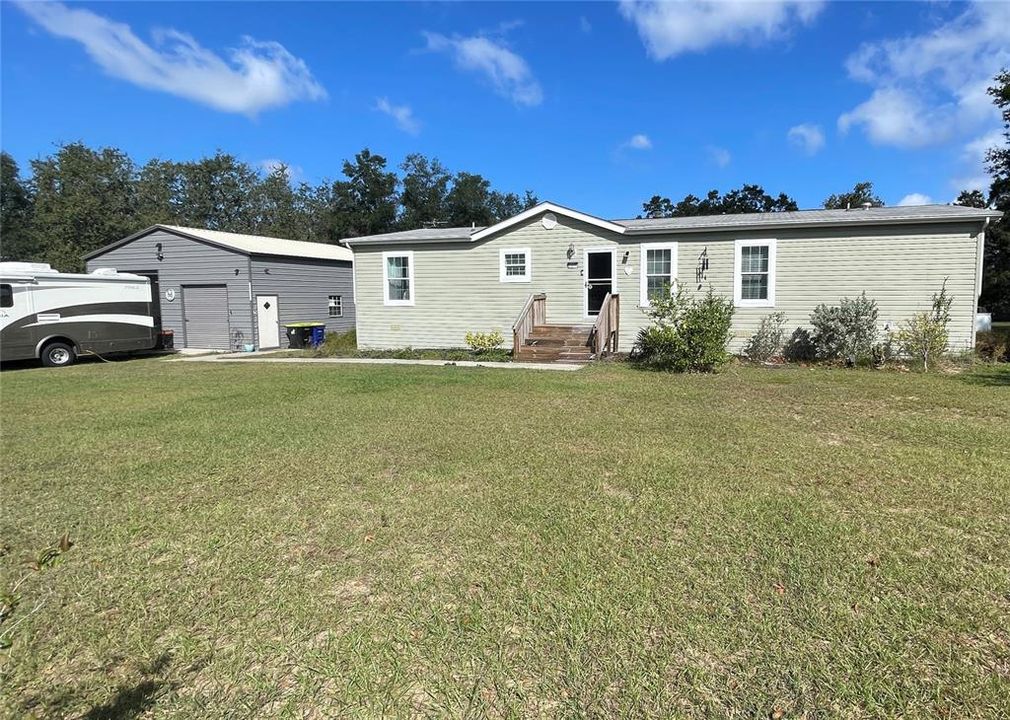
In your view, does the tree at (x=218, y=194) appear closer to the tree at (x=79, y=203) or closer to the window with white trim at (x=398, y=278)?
the tree at (x=79, y=203)

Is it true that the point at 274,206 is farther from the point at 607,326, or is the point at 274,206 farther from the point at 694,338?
the point at 694,338

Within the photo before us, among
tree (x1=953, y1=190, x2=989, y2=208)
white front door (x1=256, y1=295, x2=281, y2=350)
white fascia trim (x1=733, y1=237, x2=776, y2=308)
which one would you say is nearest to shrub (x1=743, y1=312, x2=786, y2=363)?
white fascia trim (x1=733, y1=237, x2=776, y2=308)

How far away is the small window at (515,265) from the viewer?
14391 mm

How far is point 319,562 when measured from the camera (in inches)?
128

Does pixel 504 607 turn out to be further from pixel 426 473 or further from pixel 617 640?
pixel 426 473

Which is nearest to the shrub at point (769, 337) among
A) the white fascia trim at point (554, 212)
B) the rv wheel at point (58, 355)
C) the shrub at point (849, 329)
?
the shrub at point (849, 329)

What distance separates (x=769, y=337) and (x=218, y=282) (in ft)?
53.0

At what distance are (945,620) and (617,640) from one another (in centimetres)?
151

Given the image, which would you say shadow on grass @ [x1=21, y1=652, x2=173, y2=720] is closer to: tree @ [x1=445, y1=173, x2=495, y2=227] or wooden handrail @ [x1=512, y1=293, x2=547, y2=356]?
wooden handrail @ [x1=512, y1=293, x2=547, y2=356]

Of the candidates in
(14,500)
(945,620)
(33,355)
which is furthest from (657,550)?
(33,355)

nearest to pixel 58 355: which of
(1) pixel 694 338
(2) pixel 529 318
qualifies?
(2) pixel 529 318

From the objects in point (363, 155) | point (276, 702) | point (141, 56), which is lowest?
point (276, 702)

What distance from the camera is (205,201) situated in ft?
139

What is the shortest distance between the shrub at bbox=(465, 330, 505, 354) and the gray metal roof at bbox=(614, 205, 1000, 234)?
4.04 m
